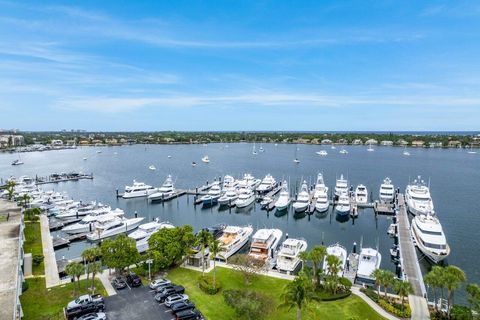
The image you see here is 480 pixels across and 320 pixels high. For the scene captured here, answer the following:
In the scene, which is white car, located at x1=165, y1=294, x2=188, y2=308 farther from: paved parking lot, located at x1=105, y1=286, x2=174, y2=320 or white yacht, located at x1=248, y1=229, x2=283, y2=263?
white yacht, located at x1=248, y1=229, x2=283, y2=263

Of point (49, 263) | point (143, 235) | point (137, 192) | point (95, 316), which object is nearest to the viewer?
point (95, 316)

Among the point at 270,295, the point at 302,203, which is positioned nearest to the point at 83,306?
the point at 270,295

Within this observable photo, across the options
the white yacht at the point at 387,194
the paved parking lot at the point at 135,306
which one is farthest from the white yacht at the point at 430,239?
the paved parking lot at the point at 135,306

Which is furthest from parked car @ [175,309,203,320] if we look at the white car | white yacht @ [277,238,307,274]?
white yacht @ [277,238,307,274]

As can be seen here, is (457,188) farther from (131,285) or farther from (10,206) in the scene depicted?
(10,206)

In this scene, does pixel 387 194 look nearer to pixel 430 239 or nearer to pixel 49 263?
pixel 430 239

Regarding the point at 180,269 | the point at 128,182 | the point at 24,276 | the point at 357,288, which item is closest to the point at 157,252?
the point at 180,269
